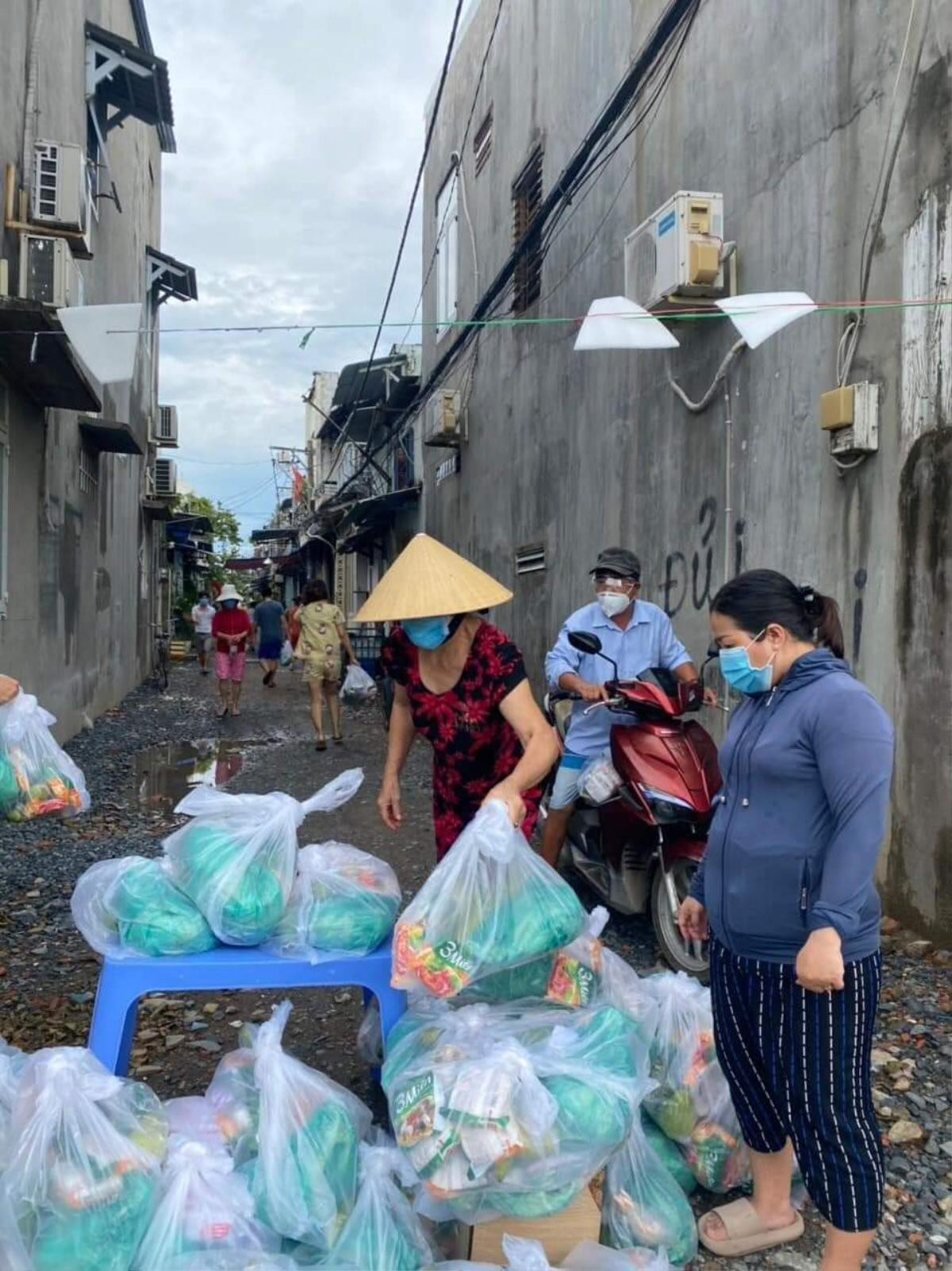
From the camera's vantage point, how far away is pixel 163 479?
19188 millimetres

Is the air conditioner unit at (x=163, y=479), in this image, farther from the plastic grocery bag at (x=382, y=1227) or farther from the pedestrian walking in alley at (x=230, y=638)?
the plastic grocery bag at (x=382, y=1227)

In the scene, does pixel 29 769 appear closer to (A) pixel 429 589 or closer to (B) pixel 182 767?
(A) pixel 429 589

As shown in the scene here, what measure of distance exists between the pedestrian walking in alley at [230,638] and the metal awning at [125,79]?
5.59 meters

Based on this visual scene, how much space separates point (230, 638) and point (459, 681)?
9.50m

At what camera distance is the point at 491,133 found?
→ 37.2ft

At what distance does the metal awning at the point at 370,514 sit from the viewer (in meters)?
17.1

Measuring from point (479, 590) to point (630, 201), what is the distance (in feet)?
17.6

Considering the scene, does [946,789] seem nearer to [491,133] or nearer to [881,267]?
[881,267]

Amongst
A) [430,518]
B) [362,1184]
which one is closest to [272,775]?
[362,1184]

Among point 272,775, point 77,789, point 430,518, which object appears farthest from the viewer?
point 430,518

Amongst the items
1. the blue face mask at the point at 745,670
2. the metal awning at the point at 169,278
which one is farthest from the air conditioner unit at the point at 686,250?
the metal awning at the point at 169,278

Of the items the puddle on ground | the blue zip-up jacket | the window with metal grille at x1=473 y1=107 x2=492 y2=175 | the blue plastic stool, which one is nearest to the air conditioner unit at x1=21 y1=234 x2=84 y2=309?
the puddle on ground

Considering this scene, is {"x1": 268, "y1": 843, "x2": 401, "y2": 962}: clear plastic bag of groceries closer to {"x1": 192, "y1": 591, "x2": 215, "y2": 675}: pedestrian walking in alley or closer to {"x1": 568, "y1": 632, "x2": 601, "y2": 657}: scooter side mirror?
{"x1": 568, "y1": 632, "x2": 601, "y2": 657}: scooter side mirror

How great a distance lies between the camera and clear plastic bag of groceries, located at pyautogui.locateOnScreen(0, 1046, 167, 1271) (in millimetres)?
1911
